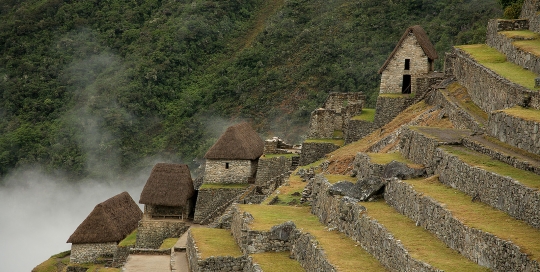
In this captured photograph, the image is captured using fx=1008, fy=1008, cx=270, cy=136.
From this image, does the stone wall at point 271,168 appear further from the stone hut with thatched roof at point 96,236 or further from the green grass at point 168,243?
the stone hut with thatched roof at point 96,236

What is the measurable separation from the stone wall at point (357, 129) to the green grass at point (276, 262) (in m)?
15.8

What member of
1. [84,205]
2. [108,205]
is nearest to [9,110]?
[84,205]

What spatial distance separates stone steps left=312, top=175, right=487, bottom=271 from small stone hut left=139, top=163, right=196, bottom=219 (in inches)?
588

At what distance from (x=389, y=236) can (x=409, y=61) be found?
2116cm

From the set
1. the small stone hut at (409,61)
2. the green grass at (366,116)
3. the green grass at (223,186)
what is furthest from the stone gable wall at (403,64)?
the green grass at (223,186)

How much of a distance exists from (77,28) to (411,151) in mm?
53854

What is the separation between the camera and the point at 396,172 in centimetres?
2316

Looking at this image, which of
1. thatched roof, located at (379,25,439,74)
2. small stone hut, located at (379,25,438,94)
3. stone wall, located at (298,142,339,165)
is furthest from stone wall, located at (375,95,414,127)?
stone wall, located at (298,142,339,165)

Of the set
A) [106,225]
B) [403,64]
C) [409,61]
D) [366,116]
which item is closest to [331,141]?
[366,116]

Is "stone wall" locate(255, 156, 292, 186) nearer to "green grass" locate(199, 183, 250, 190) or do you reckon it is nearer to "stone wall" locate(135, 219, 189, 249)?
"green grass" locate(199, 183, 250, 190)

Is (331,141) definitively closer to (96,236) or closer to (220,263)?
(96,236)

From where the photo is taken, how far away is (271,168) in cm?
3944

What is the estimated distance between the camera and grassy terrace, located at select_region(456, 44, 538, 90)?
26406mm

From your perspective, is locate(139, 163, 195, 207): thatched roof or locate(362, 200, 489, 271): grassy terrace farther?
locate(139, 163, 195, 207): thatched roof
